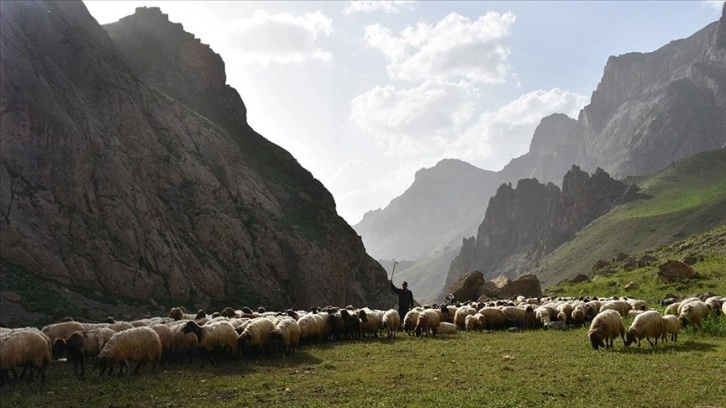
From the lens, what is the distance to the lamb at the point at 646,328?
20.9 m

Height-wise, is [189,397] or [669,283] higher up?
[669,283]

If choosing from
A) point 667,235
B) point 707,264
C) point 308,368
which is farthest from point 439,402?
point 667,235

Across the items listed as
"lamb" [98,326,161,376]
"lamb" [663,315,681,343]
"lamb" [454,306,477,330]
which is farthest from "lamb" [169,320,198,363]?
"lamb" [663,315,681,343]

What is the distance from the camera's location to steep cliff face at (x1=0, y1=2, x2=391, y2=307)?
42188mm

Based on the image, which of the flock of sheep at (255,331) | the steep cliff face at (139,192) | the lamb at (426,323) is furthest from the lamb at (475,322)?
the steep cliff face at (139,192)

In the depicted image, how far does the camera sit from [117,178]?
49.8m

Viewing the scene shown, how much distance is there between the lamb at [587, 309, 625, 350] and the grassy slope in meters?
108

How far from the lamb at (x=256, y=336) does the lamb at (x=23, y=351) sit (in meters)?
6.76

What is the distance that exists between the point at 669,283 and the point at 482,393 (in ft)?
115

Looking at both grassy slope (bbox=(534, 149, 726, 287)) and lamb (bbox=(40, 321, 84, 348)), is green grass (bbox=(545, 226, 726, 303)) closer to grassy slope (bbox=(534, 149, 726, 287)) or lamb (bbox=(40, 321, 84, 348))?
lamb (bbox=(40, 321, 84, 348))

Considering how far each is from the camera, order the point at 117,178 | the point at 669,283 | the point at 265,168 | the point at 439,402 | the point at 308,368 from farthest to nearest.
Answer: the point at 265,168, the point at 117,178, the point at 669,283, the point at 308,368, the point at 439,402

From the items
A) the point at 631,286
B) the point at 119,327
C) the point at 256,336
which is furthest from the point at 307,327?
the point at 631,286

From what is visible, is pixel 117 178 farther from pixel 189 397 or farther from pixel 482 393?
pixel 482 393

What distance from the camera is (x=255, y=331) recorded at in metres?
21.6
